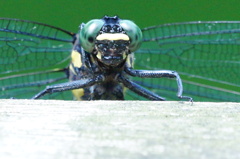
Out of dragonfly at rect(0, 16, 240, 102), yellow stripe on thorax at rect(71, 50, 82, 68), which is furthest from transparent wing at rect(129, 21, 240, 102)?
yellow stripe on thorax at rect(71, 50, 82, 68)

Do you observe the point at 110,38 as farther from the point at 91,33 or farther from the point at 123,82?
the point at 123,82

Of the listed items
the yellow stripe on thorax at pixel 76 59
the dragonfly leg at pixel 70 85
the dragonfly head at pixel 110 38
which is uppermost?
the dragonfly head at pixel 110 38

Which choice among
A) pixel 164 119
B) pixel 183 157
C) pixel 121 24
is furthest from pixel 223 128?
pixel 121 24

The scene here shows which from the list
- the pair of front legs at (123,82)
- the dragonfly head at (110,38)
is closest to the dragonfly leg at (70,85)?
the pair of front legs at (123,82)

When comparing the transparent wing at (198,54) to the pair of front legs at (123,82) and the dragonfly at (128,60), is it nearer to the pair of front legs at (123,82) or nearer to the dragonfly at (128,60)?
the dragonfly at (128,60)

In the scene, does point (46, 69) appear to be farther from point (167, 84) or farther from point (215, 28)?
point (215, 28)

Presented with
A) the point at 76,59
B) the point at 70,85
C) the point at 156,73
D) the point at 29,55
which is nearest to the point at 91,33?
the point at 70,85
